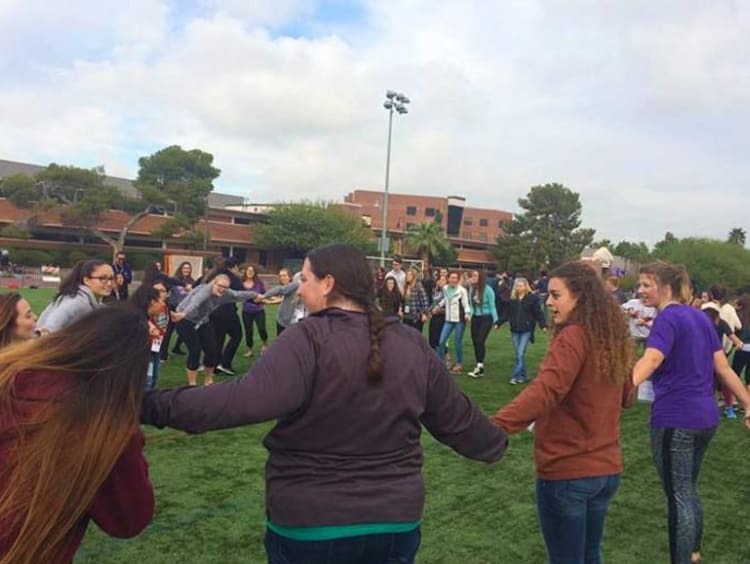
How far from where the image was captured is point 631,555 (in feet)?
14.0

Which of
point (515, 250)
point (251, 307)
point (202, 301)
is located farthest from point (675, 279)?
point (515, 250)

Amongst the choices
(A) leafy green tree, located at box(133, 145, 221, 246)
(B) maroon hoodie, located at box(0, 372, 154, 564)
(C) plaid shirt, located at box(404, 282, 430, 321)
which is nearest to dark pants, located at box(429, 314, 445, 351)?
(C) plaid shirt, located at box(404, 282, 430, 321)

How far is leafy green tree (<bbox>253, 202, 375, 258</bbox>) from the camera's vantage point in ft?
208

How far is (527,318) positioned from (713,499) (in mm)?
5249

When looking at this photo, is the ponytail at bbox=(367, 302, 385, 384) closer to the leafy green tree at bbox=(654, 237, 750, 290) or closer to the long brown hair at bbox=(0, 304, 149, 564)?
the long brown hair at bbox=(0, 304, 149, 564)

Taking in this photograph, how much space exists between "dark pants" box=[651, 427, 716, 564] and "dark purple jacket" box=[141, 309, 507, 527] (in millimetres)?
2151

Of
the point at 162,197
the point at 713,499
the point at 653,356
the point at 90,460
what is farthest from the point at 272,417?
the point at 162,197

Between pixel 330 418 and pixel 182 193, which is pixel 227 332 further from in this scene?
pixel 182 193

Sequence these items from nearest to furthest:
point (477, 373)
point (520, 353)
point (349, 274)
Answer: point (349, 274) → point (520, 353) → point (477, 373)

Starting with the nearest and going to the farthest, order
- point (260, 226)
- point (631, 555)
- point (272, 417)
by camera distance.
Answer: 1. point (272, 417)
2. point (631, 555)
3. point (260, 226)

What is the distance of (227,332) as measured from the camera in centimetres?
964

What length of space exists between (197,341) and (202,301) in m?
0.60

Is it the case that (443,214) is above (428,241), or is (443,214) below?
above

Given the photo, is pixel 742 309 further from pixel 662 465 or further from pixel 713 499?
pixel 662 465
